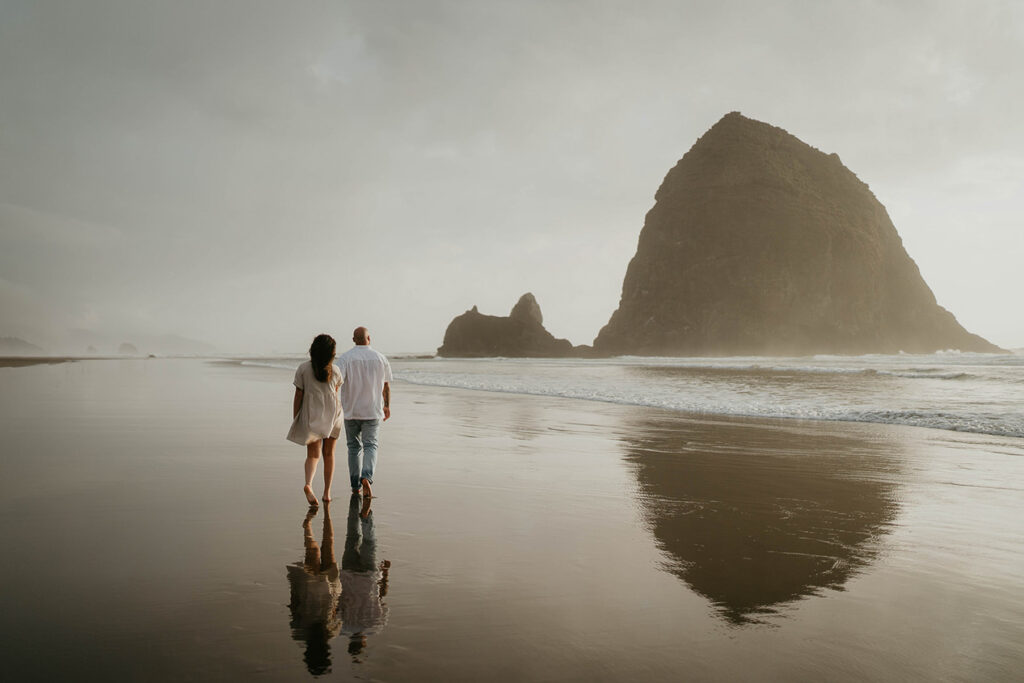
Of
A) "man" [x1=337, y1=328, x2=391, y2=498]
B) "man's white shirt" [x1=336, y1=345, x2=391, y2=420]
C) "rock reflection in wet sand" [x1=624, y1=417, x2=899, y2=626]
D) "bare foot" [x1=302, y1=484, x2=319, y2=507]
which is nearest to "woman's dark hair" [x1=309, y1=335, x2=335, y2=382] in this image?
"man" [x1=337, y1=328, x2=391, y2=498]

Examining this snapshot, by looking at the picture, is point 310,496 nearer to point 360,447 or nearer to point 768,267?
point 360,447

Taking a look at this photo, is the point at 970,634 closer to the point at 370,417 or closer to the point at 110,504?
the point at 370,417

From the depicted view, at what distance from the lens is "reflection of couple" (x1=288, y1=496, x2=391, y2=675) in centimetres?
337

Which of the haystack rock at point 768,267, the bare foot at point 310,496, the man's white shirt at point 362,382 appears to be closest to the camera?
the bare foot at point 310,496

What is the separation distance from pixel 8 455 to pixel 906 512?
12.8 metres

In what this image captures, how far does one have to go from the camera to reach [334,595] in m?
4.05

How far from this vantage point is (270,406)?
1819 cm

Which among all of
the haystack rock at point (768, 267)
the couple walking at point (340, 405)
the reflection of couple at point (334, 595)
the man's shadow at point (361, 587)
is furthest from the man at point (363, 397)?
the haystack rock at point (768, 267)

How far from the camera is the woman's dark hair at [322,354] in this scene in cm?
710

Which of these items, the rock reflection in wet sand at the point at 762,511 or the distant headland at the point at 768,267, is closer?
the rock reflection in wet sand at the point at 762,511

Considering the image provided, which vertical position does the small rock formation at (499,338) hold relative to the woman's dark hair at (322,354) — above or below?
above

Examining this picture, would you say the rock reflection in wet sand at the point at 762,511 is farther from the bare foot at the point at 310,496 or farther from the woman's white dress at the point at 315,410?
the woman's white dress at the point at 315,410

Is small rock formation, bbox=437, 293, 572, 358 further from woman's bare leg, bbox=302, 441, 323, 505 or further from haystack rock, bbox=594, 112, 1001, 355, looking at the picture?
woman's bare leg, bbox=302, 441, 323, 505

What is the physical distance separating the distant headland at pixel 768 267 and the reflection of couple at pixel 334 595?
110 meters
